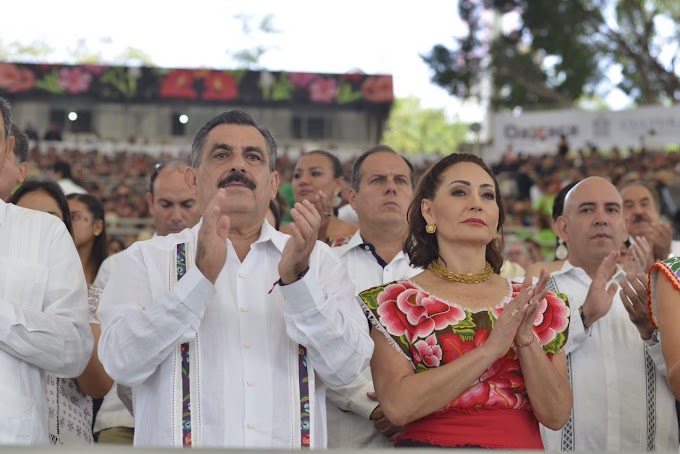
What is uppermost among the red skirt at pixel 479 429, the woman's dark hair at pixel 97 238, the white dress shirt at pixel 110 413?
the woman's dark hair at pixel 97 238

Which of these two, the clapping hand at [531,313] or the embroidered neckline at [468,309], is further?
the embroidered neckline at [468,309]

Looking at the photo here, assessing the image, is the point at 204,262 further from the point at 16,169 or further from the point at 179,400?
the point at 16,169

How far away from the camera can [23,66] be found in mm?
32156

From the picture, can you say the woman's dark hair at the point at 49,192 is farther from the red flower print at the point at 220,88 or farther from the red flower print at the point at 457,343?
the red flower print at the point at 220,88

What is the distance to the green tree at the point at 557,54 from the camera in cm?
2961

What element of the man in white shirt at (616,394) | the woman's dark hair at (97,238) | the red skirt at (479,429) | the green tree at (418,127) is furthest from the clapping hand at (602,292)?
the green tree at (418,127)

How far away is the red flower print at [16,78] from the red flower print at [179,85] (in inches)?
165

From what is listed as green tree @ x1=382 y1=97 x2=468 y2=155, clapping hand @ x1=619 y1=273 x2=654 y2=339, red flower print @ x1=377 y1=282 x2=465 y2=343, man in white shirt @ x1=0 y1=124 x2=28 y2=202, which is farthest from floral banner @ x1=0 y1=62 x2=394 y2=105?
red flower print @ x1=377 y1=282 x2=465 y2=343

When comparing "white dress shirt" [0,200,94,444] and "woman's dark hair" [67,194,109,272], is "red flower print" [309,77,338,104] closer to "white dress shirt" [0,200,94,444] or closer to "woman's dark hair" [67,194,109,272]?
"woman's dark hair" [67,194,109,272]

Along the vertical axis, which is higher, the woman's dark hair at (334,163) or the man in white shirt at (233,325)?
the woman's dark hair at (334,163)

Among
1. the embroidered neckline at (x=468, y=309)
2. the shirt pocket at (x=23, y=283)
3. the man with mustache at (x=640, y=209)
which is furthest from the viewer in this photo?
the man with mustache at (x=640, y=209)

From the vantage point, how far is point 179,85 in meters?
32.4

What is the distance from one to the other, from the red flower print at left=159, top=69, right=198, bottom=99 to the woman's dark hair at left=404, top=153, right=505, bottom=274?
29.2 m

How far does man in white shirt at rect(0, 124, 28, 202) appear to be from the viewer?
434cm
